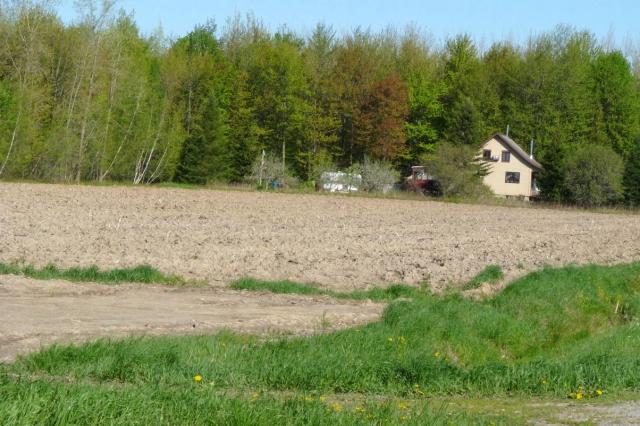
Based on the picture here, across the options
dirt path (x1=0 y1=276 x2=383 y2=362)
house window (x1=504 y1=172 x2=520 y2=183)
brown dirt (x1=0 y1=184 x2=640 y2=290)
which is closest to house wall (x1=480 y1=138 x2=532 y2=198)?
house window (x1=504 y1=172 x2=520 y2=183)

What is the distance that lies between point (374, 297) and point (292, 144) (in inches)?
2752

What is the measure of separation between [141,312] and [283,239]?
1401 centimetres

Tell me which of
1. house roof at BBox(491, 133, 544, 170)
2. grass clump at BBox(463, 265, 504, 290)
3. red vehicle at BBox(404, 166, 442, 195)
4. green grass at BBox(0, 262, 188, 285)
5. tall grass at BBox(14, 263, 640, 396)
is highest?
house roof at BBox(491, 133, 544, 170)

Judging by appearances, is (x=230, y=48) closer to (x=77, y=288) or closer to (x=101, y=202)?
(x=101, y=202)

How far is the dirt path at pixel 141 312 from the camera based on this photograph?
516 inches

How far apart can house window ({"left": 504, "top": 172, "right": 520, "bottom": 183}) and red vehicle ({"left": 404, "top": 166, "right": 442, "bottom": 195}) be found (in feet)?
33.8

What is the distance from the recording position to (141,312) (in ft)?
50.9

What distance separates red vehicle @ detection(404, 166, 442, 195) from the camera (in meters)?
77.2

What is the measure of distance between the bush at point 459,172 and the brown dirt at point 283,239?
75.8ft

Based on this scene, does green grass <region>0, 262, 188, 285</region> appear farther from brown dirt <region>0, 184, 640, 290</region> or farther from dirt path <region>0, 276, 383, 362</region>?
brown dirt <region>0, 184, 640, 290</region>

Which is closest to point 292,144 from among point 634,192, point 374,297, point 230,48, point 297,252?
point 230,48

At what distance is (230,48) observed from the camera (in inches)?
4112

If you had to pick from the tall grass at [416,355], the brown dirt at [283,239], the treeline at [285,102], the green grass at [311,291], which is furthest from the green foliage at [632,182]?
the green grass at [311,291]

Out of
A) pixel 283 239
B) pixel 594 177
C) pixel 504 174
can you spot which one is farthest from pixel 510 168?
pixel 283 239
